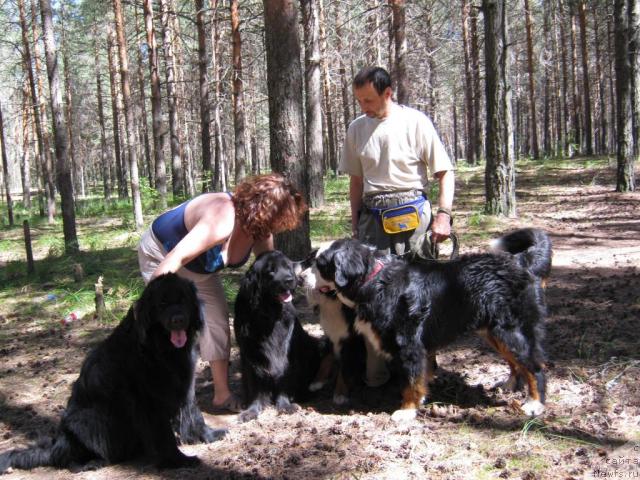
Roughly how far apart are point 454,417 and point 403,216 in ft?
5.00

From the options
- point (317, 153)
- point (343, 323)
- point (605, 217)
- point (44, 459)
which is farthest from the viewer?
point (317, 153)

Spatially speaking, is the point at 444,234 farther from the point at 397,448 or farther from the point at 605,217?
the point at 605,217

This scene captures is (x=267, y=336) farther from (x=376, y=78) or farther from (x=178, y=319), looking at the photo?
(x=376, y=78)

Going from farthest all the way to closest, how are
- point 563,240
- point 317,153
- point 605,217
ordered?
point 317,153
point 605,217
point 563,240

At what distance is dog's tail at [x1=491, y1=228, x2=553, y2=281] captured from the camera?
379 centimetres

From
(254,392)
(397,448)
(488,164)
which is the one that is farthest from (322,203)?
(397,448)

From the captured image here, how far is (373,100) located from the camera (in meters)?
4.03

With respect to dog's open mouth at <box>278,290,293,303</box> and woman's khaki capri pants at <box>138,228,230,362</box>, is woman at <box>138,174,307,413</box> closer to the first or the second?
woman's khaki capri pants at <box>138,228,230,362</box>

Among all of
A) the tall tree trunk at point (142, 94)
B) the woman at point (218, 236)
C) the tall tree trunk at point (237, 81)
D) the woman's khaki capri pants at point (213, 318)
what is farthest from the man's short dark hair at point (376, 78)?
the tall tree trunk at point (142, 94)

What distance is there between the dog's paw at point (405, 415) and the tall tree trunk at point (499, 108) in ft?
25.4

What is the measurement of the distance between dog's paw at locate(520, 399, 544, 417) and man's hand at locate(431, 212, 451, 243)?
1297 millimetres

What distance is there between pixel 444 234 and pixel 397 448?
156 cm

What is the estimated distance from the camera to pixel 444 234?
4008 mm

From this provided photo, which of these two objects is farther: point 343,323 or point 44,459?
point 343,323
